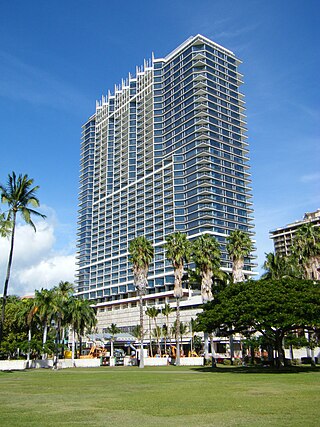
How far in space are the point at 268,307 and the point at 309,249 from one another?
25.4 m

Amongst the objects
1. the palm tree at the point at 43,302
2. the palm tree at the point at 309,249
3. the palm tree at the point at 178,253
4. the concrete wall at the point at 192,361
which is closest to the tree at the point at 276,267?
the palm tree at the point at 309,249

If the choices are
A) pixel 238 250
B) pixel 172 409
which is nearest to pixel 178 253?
pixel 238 250

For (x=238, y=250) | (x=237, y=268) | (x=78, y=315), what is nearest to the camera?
(x=238, y=250)

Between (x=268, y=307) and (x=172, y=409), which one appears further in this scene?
(x=268, y=307)

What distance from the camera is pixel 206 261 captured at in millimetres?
63594

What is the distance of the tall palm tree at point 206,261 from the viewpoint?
63906mm

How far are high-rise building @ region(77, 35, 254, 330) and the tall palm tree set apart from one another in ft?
187

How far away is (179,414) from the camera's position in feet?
53.8

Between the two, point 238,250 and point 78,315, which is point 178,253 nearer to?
point 238,250

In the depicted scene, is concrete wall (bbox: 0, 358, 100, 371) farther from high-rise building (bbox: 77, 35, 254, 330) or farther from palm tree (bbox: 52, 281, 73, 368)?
high-rise building (bbox: 77, 35, 254, 330)

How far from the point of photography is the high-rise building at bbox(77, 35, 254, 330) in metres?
140

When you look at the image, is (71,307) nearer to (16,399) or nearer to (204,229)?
(16,399)

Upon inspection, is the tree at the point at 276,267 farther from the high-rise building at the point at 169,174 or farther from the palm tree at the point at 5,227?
the high-rise building at the point at 169,174

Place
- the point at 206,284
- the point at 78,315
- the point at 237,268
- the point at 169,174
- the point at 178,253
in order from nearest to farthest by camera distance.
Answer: the point at 206,284 → the point at 178,253 → the point at 237,268 → the point at 78,315 → the point at 169,174
